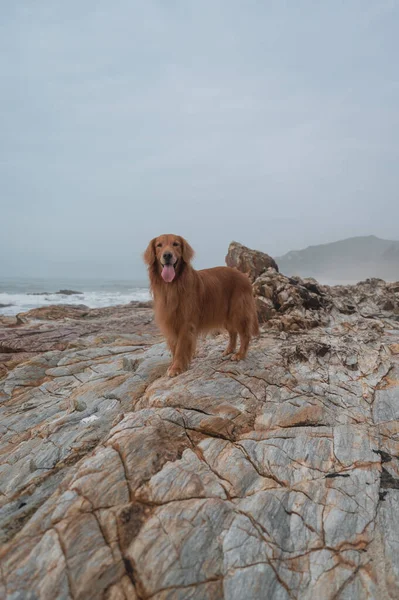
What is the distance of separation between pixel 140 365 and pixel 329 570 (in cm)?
418

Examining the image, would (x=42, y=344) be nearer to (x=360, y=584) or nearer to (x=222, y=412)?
(x=222, y=412)

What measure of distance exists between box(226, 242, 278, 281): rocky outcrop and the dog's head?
5.53 m

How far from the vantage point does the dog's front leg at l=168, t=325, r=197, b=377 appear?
4.99m

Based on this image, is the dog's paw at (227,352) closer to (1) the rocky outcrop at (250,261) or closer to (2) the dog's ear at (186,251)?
(2) the dog's ear at (186,251)

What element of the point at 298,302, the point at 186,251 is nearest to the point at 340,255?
the point at 298,302

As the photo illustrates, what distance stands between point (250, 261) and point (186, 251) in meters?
5.72

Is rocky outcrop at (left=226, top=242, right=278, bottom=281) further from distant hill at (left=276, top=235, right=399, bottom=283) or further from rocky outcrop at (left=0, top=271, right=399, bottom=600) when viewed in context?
distant hill at (left=276, top=235, right=399, bottom=283)

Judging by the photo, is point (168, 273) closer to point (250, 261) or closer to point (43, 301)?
point (250, 261)

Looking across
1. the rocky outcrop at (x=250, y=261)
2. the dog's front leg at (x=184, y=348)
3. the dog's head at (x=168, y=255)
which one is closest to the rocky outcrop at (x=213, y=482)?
the dog's front leg at (x=184, y=348)

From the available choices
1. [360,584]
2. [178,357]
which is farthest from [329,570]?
[178,357]

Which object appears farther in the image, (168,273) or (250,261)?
(250,261)

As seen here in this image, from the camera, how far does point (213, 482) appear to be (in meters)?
2.76

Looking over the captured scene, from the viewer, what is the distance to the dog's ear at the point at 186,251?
4902mm

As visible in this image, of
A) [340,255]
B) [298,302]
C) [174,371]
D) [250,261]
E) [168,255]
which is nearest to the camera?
[168,255]
